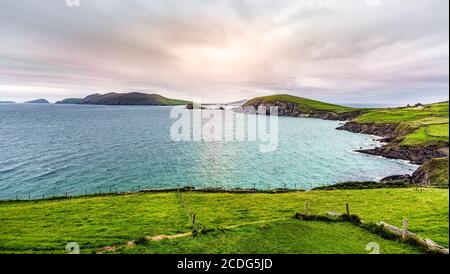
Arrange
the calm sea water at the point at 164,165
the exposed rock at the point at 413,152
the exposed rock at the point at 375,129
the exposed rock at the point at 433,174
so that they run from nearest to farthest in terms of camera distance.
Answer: the exposed rock at the point at 433,174 < the calm sea water at the point at 164,165 < the exposed rock at the point at 413,152 < the exposed rock at the point at 375,129

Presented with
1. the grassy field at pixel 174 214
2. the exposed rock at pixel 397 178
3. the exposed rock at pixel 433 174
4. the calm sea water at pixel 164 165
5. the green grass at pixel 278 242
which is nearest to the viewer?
the green grass at pixel 278 242

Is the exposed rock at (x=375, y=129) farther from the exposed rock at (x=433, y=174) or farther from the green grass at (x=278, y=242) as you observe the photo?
the green grass at (x=278, y=242)

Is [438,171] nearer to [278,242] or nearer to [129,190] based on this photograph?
[278,242]

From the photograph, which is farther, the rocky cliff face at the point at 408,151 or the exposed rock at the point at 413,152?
the rocky cliff face at the point at 408,151

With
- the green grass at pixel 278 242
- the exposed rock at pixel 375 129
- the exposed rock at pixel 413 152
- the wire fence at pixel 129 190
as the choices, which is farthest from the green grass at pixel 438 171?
the exposed rock at pixel 375 129

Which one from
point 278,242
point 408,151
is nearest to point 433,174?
point 408,151

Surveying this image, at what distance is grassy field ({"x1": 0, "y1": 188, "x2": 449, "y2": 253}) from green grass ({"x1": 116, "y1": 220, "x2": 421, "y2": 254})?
449mm

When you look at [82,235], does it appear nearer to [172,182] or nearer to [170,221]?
[170,221]

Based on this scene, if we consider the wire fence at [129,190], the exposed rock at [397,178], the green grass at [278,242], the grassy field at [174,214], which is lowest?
the wire fence at [129,190]

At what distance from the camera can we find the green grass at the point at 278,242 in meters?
17.6

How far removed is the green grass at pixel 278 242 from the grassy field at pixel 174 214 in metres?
0.45

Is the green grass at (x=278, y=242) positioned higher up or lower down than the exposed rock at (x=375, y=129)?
lower down

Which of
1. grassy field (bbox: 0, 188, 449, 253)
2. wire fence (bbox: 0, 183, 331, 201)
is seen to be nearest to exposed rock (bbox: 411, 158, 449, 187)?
grassy field (bbox: 0, 188, 449, 253)

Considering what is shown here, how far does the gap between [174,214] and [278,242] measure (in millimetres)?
20425
